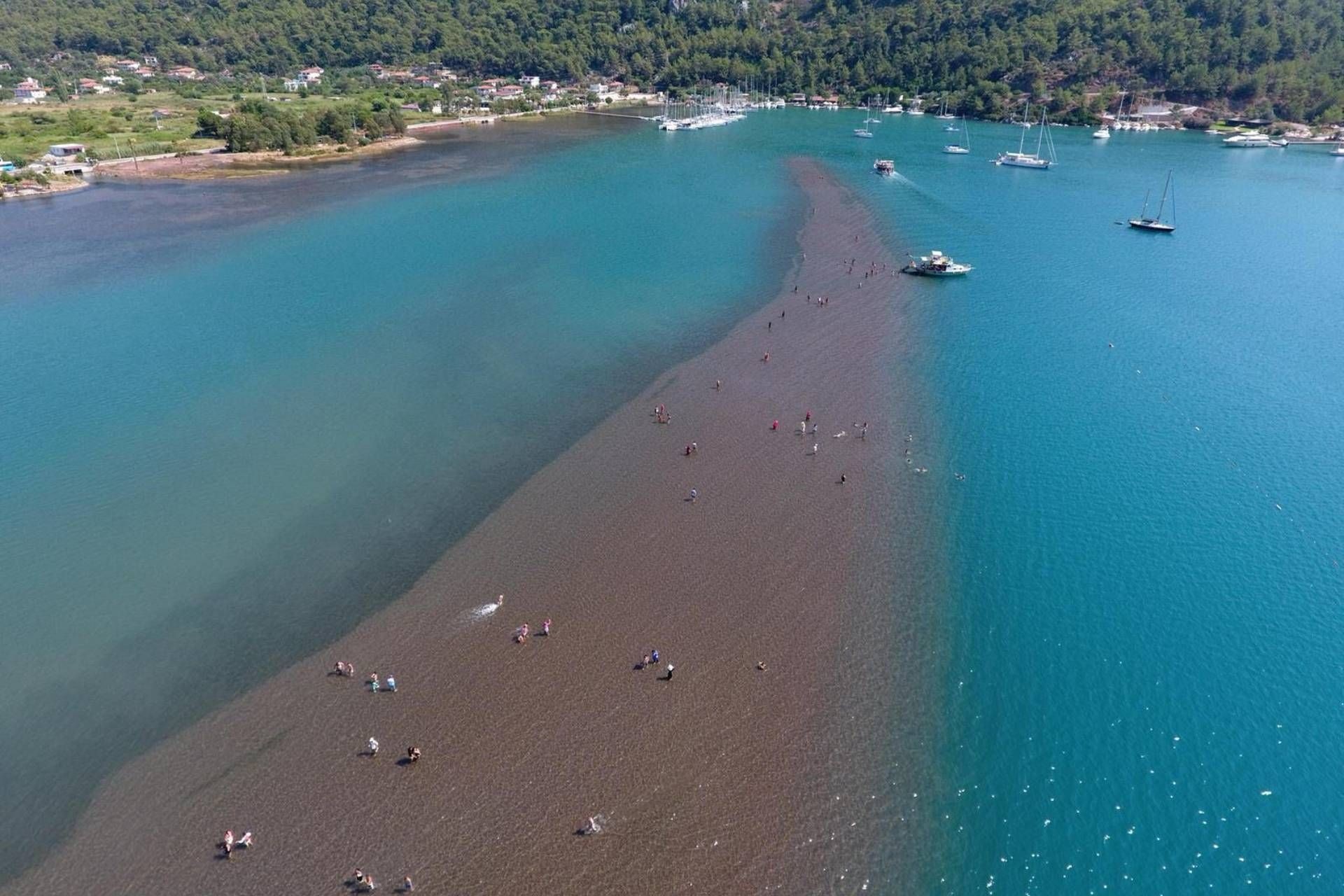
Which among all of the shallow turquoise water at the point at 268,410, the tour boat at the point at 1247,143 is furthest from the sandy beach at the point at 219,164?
the tour boat at the point at 1247,143

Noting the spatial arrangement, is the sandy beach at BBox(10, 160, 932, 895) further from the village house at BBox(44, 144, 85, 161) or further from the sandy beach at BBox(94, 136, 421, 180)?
the village house at BBox(44, 144, 85, 161)

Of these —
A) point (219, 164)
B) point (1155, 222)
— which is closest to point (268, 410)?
point (1155, 222)

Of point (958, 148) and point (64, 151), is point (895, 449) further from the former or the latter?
point (64, 151)

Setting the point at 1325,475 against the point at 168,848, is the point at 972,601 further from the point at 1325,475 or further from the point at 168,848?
the point at 168,848

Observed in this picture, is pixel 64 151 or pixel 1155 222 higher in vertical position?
pixel 64 151

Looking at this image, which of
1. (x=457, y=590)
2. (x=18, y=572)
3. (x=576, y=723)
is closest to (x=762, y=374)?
(x=457, y=590)

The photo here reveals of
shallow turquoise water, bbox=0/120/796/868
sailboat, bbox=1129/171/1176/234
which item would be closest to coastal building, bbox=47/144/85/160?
shallow turquoise water, bbox=0/120/796/868
